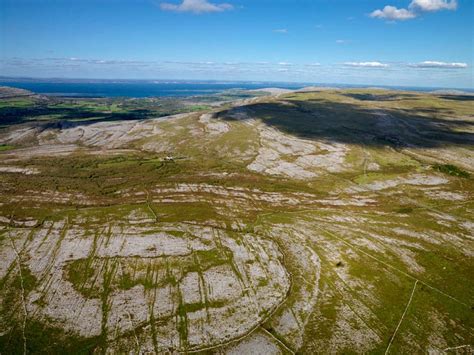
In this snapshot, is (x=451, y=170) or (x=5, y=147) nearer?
(x=451, y=170)

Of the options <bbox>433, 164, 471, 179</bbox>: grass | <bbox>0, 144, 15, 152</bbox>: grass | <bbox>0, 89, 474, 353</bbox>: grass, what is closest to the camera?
<bbox>0, 89, 474, 353</bbox>: grass

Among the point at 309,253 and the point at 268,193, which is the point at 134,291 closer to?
the point at 309,253

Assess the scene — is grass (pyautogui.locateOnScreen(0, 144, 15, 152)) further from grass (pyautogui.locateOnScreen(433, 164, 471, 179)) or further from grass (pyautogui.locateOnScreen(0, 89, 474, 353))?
grass (pyautogui.locateOnScreen(433, 164, 471, 179))

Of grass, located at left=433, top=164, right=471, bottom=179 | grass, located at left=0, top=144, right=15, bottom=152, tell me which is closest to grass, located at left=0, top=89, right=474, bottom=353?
grass, located at left=433, top=164, right=471, bottom=179

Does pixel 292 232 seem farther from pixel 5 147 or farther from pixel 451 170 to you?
pixel 5 147

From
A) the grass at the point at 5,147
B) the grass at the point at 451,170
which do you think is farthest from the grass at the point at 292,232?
the grass at the point at 5,147

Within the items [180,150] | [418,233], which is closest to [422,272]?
[418,233]

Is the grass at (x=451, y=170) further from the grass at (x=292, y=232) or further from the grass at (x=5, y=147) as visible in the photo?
the grass at (x=5, y=147)

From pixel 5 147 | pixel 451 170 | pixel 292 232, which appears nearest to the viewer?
pixel 292 232

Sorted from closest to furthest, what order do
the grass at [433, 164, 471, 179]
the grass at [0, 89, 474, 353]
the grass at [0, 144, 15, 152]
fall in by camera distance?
the grass at [0, 89, 474, 353] → the grass at [433, 164, 471, 179] → the grass at [0, 144, 15, 152]

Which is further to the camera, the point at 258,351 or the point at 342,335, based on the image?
the point at 342,335

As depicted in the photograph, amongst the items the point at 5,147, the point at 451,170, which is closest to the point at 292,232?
the point at 451,170
